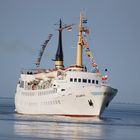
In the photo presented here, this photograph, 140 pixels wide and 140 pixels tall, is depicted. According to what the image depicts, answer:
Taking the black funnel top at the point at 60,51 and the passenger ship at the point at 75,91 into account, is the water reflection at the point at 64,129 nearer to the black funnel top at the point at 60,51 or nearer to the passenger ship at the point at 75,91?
the passenger ship at the point at 75,91

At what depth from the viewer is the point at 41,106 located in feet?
446

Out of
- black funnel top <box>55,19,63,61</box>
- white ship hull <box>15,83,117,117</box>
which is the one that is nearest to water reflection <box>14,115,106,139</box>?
white ship hull <box>15,83,117,117</box>

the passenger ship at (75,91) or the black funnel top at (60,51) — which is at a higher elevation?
the black funnel top at (60,51)

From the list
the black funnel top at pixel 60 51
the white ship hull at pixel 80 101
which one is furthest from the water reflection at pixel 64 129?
the black funnel top at pixel 60 51

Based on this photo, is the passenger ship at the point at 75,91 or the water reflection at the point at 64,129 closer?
the water reflection at the point at 64,129

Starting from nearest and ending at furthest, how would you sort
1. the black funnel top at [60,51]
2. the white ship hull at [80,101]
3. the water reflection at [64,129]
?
the water reflection at [64,129], the white ship hull at [80,101], the black funnel top at [60,51]

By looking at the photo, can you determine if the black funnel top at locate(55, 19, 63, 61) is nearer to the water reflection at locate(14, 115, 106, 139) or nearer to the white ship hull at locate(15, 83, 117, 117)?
the white ship hull at locate(15, 83, 117, 117)

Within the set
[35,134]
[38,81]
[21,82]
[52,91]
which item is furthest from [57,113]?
[35,134]

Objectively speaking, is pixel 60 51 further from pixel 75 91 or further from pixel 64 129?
pixel 64 129

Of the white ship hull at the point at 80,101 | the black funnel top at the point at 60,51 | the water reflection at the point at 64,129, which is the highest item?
the black funnel top at the point at 60,51

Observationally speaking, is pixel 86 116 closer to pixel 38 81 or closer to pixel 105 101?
pixel 105 101

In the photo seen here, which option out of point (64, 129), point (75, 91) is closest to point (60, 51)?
point (75, 91)

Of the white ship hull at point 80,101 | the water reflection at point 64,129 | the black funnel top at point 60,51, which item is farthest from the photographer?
the black funnel top at point 60,51

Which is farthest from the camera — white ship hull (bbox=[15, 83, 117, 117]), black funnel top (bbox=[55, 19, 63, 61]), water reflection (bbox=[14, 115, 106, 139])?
black funnel top (bbox=[55, 19, 63, 61])
